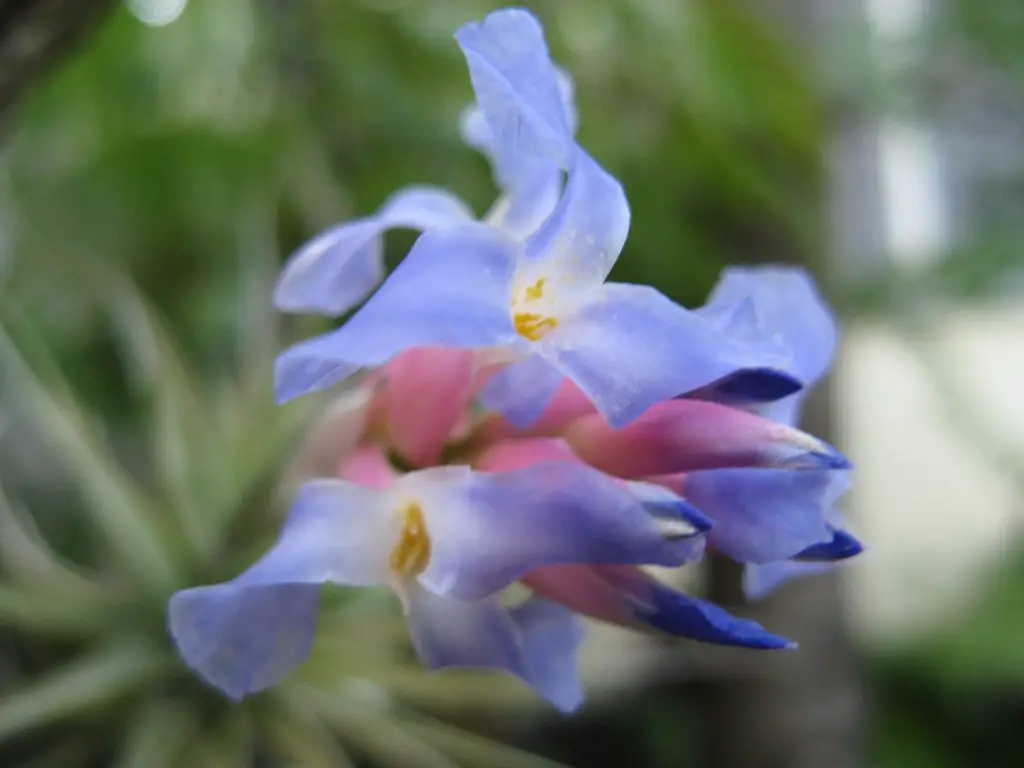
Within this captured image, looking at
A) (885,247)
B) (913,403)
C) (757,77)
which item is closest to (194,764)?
(757,77)

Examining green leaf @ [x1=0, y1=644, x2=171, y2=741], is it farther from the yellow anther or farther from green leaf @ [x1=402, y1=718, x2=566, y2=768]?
the yellow anther

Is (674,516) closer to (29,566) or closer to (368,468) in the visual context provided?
(368,468)

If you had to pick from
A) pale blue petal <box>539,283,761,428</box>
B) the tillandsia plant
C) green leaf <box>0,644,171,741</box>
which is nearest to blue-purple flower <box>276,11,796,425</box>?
pale blue petal <box>539,283,761,428</box>

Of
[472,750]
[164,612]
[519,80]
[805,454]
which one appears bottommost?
[472,750]

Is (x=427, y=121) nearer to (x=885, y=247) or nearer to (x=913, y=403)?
(x=885, y=247)

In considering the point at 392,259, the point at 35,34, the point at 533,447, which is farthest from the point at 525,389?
the point at 392,259

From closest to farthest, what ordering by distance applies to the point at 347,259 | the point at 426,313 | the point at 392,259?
the point at 426,313 → the point at 347,259 → the point at 392,259
